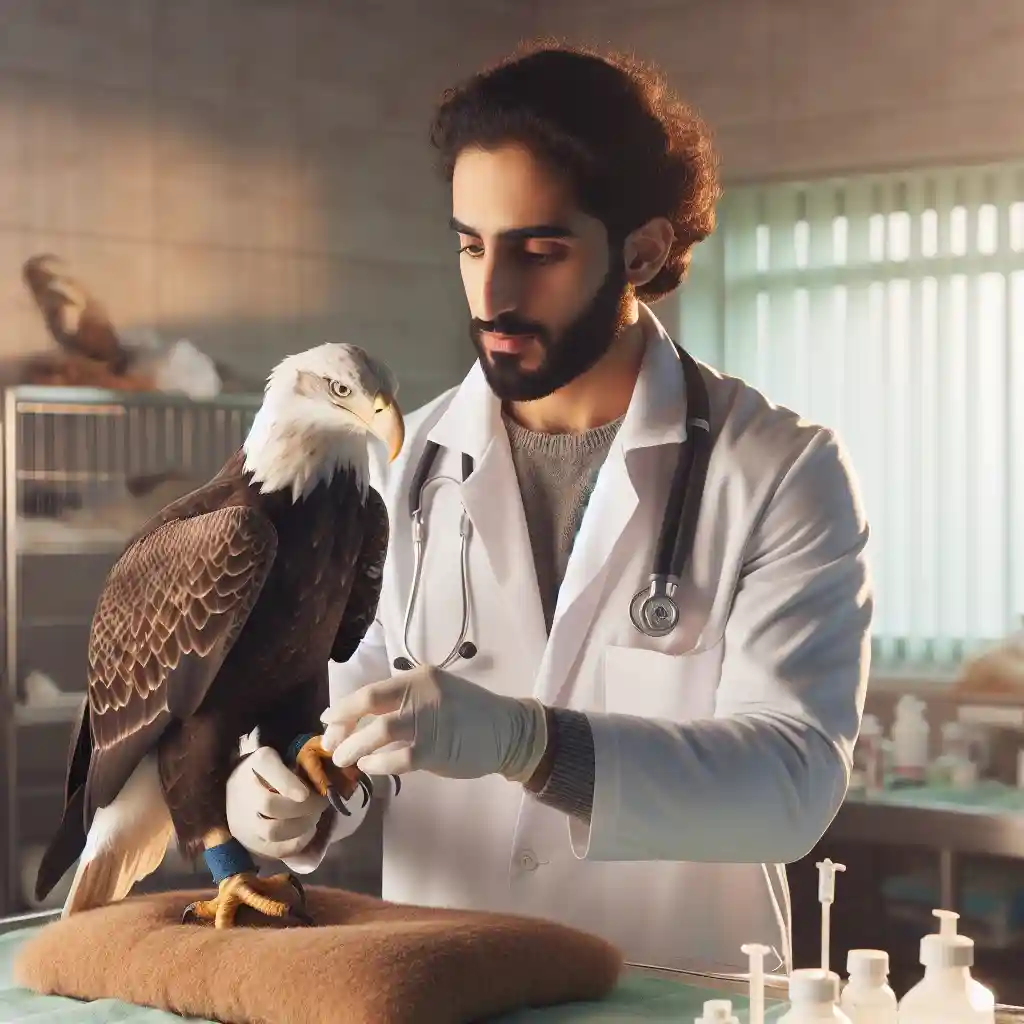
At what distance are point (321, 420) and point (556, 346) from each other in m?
0.26

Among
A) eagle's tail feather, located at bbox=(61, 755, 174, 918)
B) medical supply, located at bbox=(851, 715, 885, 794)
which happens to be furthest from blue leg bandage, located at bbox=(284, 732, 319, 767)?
medical supply, located at bbox=(851, 715, 885, 794)

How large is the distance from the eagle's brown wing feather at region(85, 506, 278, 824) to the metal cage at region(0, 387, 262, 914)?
1880mm

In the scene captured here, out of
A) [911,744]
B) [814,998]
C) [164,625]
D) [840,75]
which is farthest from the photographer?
[840,75]

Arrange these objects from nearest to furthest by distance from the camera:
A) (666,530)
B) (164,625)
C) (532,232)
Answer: (164,625), (532,232), (666,530)

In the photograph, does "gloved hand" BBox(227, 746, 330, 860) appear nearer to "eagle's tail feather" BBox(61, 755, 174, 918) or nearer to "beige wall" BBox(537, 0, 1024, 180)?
"eagle's tail feather" BBox(61, 755, 174, 918)

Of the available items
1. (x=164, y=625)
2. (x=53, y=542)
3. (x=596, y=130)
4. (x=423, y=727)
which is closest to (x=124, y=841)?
(x=164, y=625)

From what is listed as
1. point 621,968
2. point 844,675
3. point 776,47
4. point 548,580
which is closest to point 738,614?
point 844,675

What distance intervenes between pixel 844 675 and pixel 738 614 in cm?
11

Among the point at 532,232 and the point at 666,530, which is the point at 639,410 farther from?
the point at 532,232

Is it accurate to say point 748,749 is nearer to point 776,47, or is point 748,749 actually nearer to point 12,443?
point 12,443

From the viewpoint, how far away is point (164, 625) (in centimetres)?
117

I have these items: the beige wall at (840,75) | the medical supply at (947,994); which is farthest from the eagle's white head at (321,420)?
the beige wall at (840,75)

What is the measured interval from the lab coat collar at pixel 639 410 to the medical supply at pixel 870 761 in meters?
1.77

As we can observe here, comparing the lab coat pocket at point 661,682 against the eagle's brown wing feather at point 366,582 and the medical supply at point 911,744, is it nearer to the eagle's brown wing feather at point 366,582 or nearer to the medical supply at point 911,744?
the eagle's brown wing feather at point 366,582
